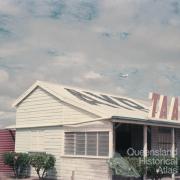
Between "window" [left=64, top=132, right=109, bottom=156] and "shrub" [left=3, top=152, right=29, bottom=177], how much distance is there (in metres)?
2.93

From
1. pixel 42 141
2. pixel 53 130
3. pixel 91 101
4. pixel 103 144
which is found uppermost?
pixel 91 101

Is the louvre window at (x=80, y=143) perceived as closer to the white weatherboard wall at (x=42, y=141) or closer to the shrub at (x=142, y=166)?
the white weatherboard wall at (x=42, y=141)

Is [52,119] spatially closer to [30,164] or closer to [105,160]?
[30,164]

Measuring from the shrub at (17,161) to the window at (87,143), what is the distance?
2.93m

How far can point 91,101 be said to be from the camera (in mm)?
24156

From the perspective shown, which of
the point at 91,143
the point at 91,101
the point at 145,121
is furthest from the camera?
the point at 91,101

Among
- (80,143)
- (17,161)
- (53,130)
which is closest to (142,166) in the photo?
(80,143)

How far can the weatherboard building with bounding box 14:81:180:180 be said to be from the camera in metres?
21.3

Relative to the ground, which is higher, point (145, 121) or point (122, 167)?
point (145, 121)

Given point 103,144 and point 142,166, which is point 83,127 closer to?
point 103,144

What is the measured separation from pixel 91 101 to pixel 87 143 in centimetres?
286

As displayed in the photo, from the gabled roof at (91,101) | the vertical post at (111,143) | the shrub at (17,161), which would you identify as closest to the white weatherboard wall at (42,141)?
the shrub at (17,161)

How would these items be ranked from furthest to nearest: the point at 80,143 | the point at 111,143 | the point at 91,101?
the point at 91,101 < the point at 80,143 < the point at 111,143

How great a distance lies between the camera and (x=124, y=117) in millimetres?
20531
